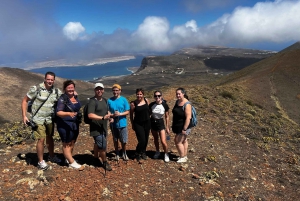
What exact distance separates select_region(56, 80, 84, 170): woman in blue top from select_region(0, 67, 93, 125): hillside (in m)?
48.9

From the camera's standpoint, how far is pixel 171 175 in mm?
7902

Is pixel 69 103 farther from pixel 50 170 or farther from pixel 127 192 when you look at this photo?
pixel 127 192

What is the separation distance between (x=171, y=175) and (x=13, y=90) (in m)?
83.6

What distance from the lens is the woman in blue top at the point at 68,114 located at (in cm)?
630

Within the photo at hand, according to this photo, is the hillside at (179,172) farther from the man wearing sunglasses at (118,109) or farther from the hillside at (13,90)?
the hillside at (13,90)

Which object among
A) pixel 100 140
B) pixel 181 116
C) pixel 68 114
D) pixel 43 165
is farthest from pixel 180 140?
pixel 43 165

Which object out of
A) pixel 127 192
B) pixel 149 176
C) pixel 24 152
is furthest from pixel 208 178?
pixel 24 152

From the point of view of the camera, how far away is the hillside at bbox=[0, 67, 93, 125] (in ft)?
183

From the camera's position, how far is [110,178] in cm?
718

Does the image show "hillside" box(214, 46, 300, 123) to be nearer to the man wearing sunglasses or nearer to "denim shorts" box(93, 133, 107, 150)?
the man wearing sunglasses

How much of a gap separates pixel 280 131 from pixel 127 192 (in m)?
13.5

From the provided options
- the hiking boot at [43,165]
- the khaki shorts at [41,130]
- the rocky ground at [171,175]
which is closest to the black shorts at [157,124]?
the rocky ground at [171,175]

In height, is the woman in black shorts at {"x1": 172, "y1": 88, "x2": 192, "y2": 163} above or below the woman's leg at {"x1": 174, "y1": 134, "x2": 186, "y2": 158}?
above

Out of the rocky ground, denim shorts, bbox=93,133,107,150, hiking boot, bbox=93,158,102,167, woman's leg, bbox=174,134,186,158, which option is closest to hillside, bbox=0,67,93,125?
the rocky ground
